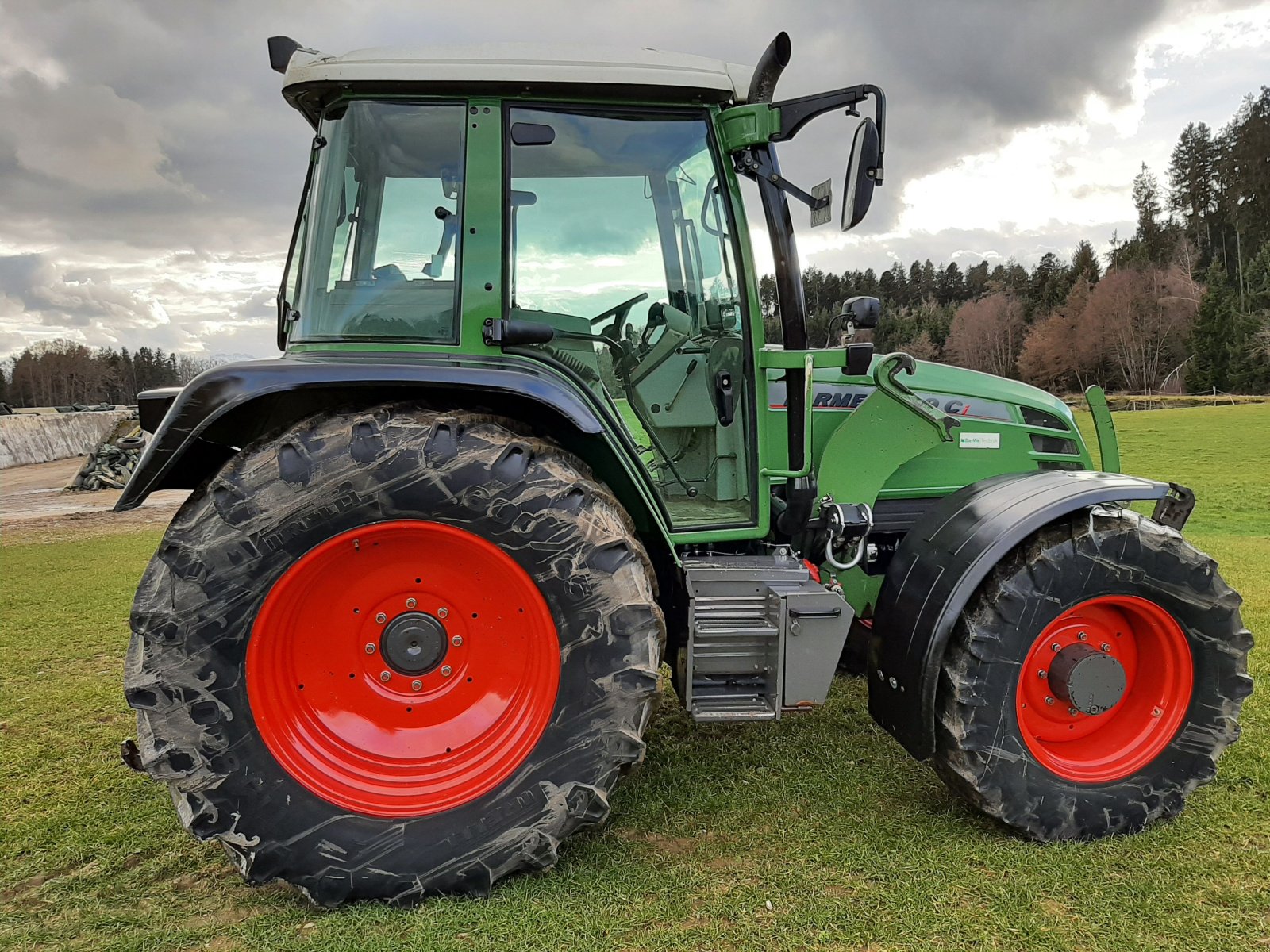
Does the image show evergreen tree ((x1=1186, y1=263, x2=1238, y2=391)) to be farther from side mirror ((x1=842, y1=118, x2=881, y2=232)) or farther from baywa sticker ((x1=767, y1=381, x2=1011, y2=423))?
side mirror ((x1=842, y1=118, x2=881, y2=232))

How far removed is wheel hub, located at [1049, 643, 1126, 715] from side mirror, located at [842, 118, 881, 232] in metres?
1.74

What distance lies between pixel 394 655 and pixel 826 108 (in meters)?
2.41

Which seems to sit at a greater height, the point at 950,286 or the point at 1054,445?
the point at 950,286

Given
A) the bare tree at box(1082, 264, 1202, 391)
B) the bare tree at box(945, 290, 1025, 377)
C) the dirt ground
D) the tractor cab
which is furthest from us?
the bare tree at box(945, 290, 1025, 377)

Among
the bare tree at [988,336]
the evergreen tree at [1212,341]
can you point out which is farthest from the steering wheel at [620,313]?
the bare tree at [988,336]

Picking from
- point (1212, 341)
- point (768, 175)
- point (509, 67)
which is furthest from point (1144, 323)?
point (509, 67)

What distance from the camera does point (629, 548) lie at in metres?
2.54

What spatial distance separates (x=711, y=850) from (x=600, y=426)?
153 cm

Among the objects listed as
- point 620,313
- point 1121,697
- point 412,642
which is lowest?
point 1121,697

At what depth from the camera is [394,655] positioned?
2.63m

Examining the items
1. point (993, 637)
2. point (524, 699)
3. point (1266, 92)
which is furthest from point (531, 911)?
point (1266, 92)

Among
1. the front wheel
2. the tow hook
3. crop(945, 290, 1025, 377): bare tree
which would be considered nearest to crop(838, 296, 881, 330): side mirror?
the tow hook

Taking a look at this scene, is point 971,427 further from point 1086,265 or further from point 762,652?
point 1086,265

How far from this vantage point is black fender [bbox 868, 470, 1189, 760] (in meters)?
2.76
